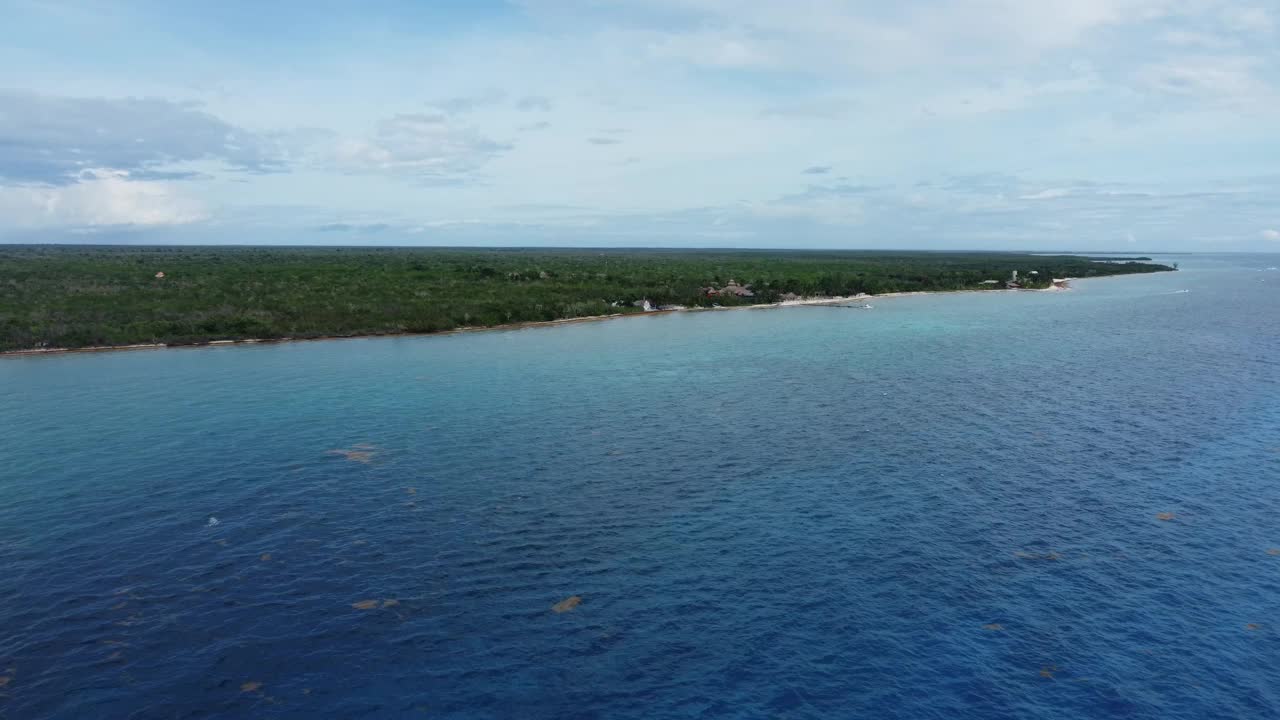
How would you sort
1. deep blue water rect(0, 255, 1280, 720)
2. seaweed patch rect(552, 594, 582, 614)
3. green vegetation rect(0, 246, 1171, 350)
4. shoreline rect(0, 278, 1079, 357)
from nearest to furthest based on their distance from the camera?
deep blue water rect(0, 255, 1280, 720)
seaweed patch rect(552, 594, 582, 614)
shoreline rect(0, 278, 1079, 357)
green vegetation rect(0, 246, 1171, 350)

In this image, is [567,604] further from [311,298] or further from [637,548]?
[311,298]

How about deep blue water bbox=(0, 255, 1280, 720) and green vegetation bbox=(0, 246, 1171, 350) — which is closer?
deep blue water bbox=(0, 255, 1280, 720)

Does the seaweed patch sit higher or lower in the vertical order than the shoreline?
→ lower

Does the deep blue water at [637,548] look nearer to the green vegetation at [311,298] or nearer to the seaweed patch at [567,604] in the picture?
the seaweed patch at [567,604]

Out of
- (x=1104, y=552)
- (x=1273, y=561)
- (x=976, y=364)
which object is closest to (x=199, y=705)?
(x=1104, y=552)

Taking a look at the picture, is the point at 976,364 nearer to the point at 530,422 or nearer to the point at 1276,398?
the point at 1276,398

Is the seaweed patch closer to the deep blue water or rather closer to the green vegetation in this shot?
the deep blue water

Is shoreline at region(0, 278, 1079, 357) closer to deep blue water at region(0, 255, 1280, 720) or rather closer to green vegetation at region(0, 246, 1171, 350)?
green vegetation at region(0, 246, 1171, 350)

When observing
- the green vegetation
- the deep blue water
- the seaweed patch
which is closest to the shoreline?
the green vegetation

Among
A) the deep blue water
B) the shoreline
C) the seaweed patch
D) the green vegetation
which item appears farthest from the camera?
the green vegetation

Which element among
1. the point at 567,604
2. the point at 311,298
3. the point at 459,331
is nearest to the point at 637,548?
Result: the point at 567,604
